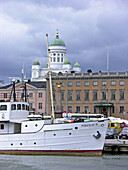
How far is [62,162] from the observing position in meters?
44.4

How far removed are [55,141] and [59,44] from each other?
121m

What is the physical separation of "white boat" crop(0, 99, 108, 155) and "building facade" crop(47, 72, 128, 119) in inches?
1969

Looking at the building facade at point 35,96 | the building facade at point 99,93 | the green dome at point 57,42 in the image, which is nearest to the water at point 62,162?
the building facade at point 99,93

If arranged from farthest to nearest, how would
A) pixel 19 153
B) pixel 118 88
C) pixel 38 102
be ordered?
pixel 38 102, pixel 118 88, pixel 19 153

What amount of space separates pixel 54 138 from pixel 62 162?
3.68m

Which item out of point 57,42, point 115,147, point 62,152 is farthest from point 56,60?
point 62,152

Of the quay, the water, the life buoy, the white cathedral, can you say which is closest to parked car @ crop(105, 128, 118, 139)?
the quay

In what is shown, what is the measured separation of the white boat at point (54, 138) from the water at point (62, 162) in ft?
3.11

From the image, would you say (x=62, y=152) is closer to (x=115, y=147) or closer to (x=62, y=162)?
(x=62, y=162)

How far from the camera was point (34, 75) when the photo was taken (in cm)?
16750

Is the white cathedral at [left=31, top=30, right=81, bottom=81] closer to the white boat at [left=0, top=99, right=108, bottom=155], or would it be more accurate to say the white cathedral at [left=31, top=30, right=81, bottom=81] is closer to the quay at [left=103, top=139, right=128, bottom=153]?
the quay at [left=103, top=139, right=128, bottom=153]

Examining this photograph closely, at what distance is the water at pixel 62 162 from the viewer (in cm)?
4210

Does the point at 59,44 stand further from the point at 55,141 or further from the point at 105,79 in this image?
the point at 55,141

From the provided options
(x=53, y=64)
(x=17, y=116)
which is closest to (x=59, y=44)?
(x=53, y=64)
